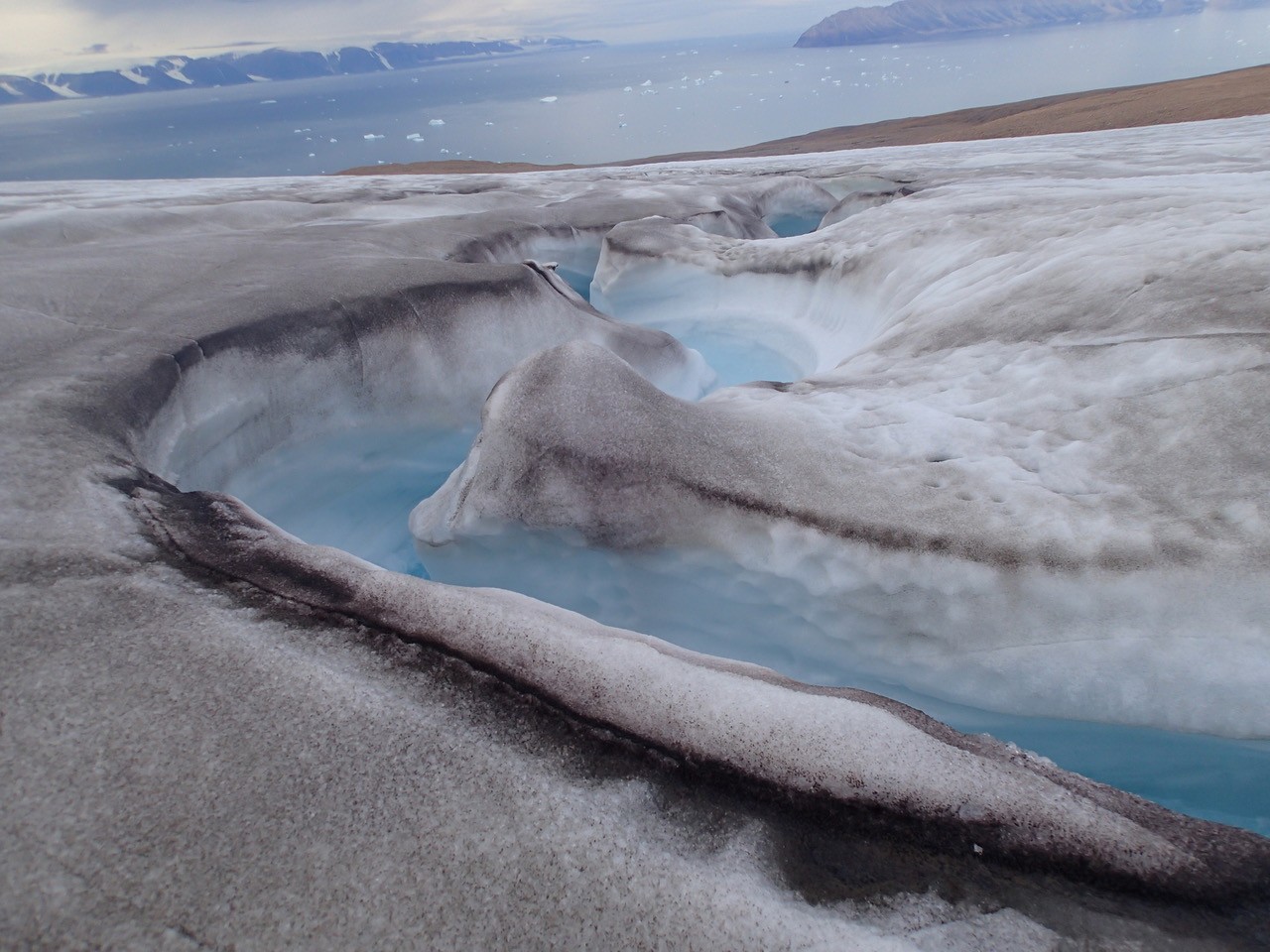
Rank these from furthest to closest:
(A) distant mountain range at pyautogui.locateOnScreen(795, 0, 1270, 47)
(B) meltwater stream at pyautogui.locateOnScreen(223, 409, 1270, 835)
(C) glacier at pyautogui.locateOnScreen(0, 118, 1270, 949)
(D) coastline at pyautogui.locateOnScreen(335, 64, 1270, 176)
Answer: (A) distant mountain range at pyautogui.locateOnScreen(795, 0, 1270, 47) → (D) coastline at pyautogui.locateOnScreen(335, 64, 1270, 176) → (B) meltwater stream at pyautogui.locateOnScreen(223, 409, 1270, 835) → (C) glacier at pyautogui.locateOnScreen(0, 118, 1270, 949)

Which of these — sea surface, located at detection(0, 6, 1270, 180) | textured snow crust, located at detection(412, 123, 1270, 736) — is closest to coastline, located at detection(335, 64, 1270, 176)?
sea surface, located at detection(0, 6, 1270, 180)

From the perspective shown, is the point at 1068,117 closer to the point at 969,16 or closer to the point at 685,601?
the point at 685,601

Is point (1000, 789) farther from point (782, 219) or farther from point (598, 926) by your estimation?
A: point (782, 219)

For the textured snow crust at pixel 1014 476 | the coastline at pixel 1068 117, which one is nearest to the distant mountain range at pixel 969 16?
the coastline at pixel 1068 117

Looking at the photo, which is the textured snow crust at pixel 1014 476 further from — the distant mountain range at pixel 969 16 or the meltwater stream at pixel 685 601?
the distant mountain range at pixel 969 16

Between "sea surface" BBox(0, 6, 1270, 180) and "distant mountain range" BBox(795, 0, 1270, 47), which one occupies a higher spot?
"distant mountain range" BBox(795, 0, 1270, 47)

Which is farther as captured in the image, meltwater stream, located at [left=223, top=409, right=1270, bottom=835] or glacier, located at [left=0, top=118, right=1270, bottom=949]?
meltwater stream, located at [left=223, top=409, right=1270, bottom=835]

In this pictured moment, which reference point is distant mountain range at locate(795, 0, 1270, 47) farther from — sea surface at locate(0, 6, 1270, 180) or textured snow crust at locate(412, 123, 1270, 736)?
textured snow crust at locate(412, 123, 1270, 736)
